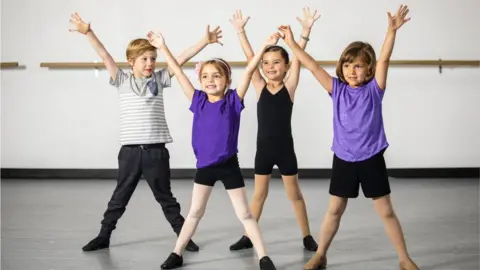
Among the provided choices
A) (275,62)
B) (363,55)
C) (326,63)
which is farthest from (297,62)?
(326,63)

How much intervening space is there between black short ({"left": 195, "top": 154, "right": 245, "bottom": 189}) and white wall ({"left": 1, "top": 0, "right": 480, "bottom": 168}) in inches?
128

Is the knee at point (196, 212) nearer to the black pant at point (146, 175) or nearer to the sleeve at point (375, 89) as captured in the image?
the black pant at point (146, 175)

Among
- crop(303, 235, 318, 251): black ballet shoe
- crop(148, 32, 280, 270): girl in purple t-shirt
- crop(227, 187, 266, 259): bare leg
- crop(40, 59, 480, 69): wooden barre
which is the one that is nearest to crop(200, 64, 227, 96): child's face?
crop(148, 32, 280, 270): girl in purple t-shirt

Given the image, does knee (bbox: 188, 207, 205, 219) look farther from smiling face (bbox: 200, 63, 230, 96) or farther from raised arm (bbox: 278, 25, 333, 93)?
raised arm (bbox: 278, 25, 333, 93)

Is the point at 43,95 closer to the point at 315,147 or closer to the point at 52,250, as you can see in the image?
the point at 315,147

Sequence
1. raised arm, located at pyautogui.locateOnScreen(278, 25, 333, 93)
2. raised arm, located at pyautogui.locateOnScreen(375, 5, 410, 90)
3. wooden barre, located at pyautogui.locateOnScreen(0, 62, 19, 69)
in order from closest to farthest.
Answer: raised arm, located at pyautogui.locateOnScreen(375, 5, 410, 90) → raised arm, located at pyautogui.locateOnScreen(278, 25, 333, 93) → wooden barre, located at pyautogui.locateOnScreen(0, 62, 19, 69)

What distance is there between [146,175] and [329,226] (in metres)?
1.00

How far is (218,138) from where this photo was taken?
112 inches

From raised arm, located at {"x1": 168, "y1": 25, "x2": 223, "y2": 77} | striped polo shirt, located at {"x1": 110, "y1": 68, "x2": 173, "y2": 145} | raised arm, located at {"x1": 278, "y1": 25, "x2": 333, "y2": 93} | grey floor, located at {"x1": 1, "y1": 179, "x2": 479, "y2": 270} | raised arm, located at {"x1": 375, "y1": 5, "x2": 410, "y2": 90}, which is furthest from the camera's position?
striped polo shirt, located at {"x1": 110, "y1": 68, "x2": 173, "y2": 145}

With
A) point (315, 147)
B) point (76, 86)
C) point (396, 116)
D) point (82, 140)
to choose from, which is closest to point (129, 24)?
point (76, 86)

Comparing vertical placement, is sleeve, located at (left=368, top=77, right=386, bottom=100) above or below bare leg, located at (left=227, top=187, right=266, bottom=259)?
above

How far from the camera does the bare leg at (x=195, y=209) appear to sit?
2.91 metres

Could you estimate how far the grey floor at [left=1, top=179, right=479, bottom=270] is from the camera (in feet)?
10.1

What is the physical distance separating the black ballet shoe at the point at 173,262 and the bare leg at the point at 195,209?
0.08 feet
